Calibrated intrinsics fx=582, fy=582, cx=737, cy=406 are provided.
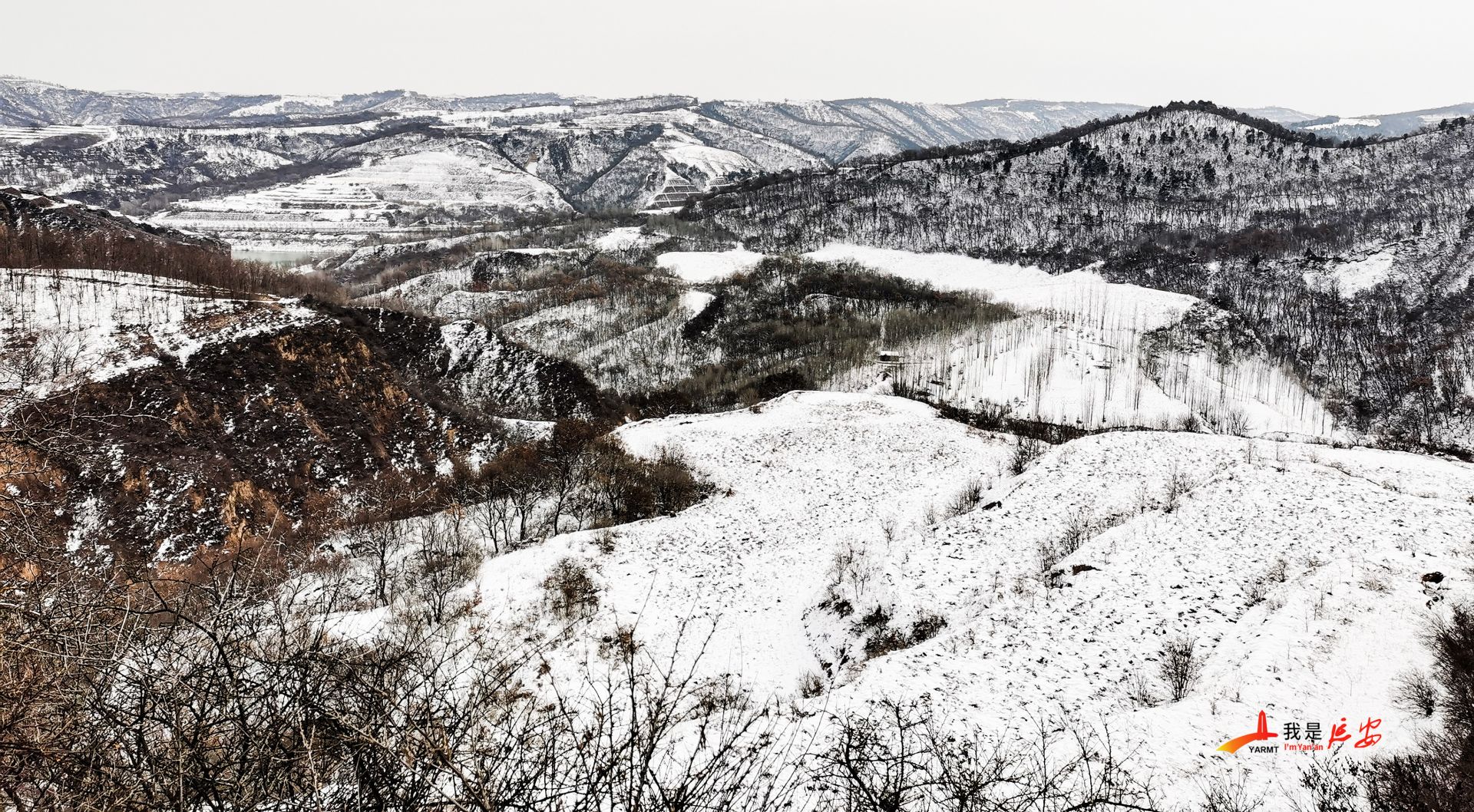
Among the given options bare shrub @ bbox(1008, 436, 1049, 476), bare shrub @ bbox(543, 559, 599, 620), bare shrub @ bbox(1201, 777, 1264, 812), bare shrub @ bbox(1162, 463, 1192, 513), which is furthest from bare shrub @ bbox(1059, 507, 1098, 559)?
bare shrub @ bbox(543, 559, 599, 620)

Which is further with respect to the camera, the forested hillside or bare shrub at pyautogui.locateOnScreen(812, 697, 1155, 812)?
the forested hillside

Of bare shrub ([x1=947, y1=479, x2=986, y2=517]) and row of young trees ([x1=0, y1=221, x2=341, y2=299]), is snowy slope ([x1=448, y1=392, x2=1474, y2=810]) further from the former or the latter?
row of young trees ([x1=0, y1=221, x2=341, y2=299])

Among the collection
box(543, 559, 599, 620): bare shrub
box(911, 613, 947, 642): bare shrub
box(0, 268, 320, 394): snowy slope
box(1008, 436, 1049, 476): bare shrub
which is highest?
box(0, 268, 320, 394): snowy slope

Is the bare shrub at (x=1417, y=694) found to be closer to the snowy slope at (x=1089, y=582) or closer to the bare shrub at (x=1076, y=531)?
the snowy slope at (x=1089, y=582)

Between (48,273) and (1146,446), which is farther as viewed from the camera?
(48,273)

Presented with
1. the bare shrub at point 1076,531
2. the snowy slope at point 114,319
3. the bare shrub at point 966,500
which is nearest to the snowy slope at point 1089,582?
the bare shrub at point 1076,531

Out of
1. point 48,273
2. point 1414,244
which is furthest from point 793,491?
point 1414,244

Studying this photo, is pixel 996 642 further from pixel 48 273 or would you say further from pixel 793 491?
pixel 48 273
